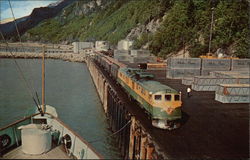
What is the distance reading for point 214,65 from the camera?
145 feet

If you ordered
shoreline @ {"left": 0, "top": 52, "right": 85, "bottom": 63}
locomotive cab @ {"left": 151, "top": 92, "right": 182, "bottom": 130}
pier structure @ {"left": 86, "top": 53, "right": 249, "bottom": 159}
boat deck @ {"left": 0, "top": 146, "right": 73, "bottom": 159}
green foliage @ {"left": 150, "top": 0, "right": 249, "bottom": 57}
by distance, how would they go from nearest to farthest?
boat deck @ {"left": 0, "top": 146, "right": 73, "bottom": 159} → pier structure @ {"left": 86, "top": 53, "right": 249, "bottom": 159} → locomotive cab @ {"left": 151, "top": 92, "right": 182, "bottom": 130} → green foliage @ {"left": 150, "top": 0, "right": 249, "bottom": 57} → shoreline @ {"left": 0, "top": 52, "right": 85, "bottom": 63}

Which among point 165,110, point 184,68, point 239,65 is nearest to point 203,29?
point 239,65

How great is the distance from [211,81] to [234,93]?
6.16 m

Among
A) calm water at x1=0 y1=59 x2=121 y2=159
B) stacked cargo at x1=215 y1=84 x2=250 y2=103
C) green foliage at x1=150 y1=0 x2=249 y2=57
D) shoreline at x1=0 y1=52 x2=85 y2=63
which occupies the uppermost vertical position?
green foliage at x1=150 y1=0 x2=249 y2=57

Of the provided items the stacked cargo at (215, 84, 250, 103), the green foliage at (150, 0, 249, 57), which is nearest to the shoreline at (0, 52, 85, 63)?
the green foliage at (150, 0, 249, 57)

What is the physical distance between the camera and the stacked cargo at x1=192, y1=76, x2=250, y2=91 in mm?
33531

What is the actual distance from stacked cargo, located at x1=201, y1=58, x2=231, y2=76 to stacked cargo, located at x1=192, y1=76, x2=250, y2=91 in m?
9.56

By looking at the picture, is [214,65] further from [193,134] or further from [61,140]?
[61,140]

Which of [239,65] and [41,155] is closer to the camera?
[41,155]

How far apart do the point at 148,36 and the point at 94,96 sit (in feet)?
179

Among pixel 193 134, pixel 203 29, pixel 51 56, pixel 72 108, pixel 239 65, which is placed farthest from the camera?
pixel 51 56

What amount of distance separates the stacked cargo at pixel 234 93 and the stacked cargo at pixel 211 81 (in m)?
5.43

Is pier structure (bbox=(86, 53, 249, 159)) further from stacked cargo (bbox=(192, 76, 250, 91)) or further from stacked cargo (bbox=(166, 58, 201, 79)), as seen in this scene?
stacked cargo (bbox=(166, 58, 201, 79))

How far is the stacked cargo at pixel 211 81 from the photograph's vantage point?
3353 centimetres
